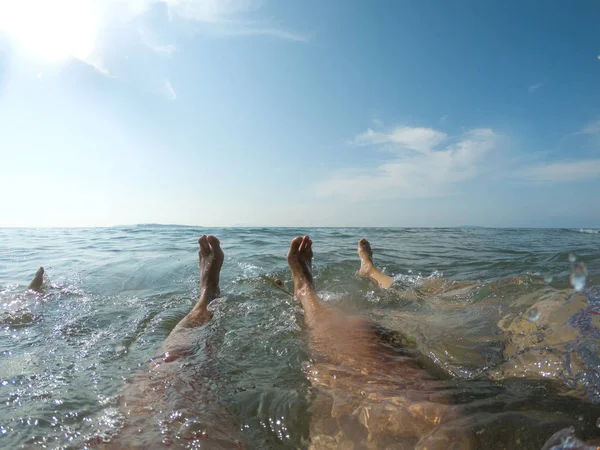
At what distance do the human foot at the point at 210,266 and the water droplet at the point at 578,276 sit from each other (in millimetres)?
3358

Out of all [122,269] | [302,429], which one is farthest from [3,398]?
[122,269]

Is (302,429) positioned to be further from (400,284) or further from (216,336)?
(400,284)

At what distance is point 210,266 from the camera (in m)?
3.46

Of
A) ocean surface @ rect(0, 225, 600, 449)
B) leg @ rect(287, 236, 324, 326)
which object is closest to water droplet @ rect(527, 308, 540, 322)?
ocean surface @ rect(0, 225, 600, 449)

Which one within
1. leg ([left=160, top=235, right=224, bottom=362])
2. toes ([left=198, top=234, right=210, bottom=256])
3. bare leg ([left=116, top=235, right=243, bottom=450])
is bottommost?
bare leg ([left=116, top=235, right=243, bottom=450])

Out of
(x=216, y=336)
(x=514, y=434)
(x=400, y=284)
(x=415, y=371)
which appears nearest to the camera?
(x=514, y=434)

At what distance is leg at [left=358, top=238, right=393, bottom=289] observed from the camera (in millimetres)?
3808

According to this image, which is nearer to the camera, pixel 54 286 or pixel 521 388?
pixel 521 388

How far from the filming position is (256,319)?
2539mm

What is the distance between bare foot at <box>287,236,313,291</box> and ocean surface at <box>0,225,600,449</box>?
0.22 meters

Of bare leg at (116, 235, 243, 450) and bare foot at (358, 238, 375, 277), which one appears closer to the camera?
bare leg at (116, 235, 243, 450)

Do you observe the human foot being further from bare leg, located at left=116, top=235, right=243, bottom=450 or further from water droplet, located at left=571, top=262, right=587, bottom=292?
water droplet, located at left=571, top=262, right=587, bottom=292

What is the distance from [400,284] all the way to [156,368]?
2.79 metres

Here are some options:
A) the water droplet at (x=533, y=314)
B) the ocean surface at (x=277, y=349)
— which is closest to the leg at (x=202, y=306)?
the ocean surface at (x=277, y=349)
